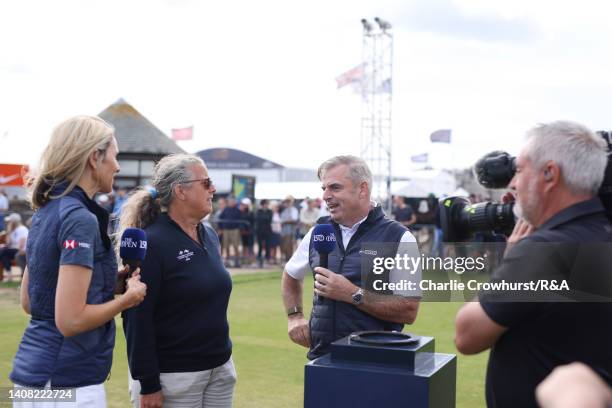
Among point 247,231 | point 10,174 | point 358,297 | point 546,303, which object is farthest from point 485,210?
point 247,231

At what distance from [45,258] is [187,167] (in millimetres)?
1055

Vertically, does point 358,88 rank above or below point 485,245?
above

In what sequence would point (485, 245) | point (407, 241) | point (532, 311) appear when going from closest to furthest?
point (532, 311)
point (485, 245)
point (407, 241)

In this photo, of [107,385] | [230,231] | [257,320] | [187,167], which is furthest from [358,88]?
[187,167]

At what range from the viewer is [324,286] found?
3387 mm

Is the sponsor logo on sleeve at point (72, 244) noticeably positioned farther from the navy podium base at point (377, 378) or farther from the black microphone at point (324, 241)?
the black microphone at point (324, 241)

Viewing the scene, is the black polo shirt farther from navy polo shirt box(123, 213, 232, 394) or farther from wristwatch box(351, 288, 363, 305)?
navy polo shirt box(123, 213, 232, 394)

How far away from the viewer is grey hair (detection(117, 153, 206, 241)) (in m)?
3.28

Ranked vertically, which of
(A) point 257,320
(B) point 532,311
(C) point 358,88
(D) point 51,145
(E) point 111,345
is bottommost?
(A) point 257,320

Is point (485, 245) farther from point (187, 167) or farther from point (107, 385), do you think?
point (107, 385)

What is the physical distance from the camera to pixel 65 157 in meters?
2.55

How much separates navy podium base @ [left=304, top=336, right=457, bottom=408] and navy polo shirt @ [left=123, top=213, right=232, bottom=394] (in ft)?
2.99

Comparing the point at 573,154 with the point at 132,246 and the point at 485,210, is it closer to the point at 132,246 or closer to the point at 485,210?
the point at 485,210

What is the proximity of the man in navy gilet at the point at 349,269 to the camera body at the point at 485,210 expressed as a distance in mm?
860
